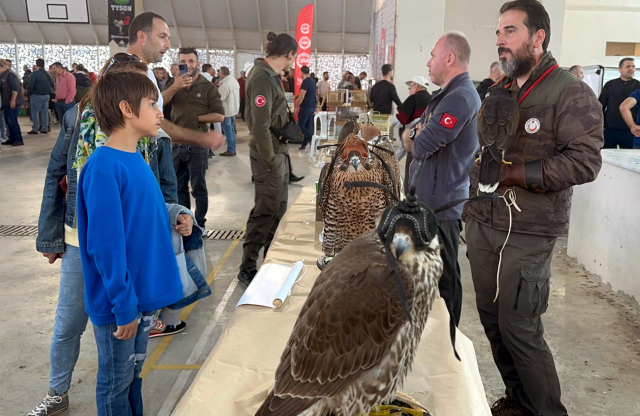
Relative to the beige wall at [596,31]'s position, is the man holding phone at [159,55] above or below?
below

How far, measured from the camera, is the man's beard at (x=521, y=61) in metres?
2.16

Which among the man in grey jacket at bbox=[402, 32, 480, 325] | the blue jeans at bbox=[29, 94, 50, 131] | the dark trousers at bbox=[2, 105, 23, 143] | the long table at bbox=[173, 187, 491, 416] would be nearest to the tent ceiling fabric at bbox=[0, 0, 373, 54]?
the blue jeans at bbox=[29, 94, 50, 131]

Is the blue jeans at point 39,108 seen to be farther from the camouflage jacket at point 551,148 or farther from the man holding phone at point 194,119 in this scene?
the camouflage jacket at point 551,148

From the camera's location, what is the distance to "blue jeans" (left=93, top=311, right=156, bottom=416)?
6.42 ft

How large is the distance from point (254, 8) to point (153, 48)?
19.4 metres

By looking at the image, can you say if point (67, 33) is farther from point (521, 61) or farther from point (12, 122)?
point (521, 61)

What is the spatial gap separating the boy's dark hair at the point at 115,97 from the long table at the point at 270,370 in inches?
35.8

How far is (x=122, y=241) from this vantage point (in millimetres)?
1812

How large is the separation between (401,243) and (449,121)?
1.97m

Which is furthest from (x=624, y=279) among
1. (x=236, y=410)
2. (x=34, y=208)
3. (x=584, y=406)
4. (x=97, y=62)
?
(x=97, y=62)

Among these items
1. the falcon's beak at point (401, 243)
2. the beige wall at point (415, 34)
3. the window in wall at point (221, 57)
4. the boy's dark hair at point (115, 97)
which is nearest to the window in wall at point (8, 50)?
the window in wall at point (221, 57)

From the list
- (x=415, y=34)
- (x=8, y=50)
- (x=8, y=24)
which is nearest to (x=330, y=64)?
(x=415, y=34)

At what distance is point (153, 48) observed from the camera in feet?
11.2

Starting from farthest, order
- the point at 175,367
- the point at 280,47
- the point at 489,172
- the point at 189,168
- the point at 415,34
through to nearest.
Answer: the point at 415,34 < the point at 189,168 < the point at 280,47 < the point at 175,367 < the point at 489,172
